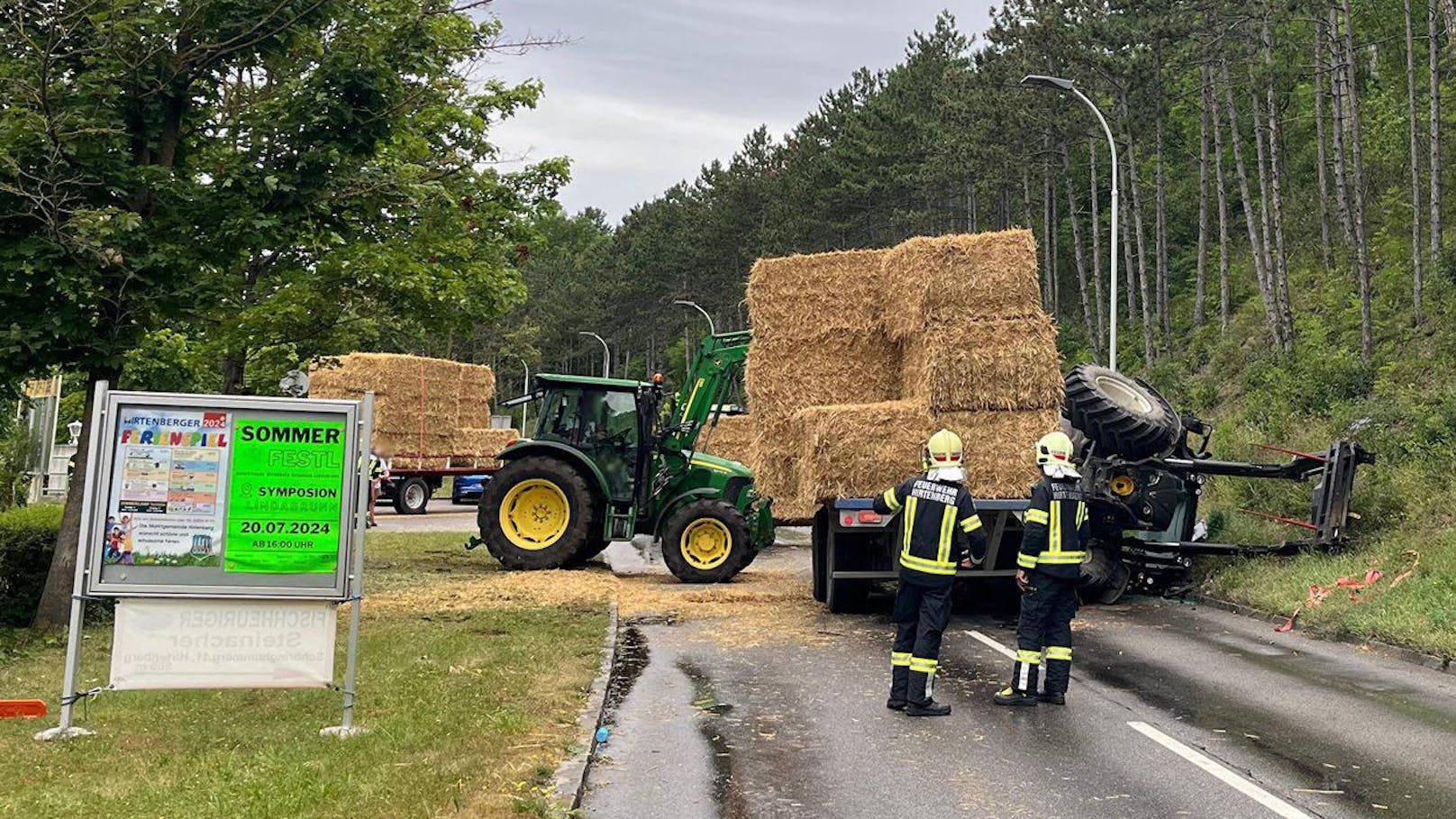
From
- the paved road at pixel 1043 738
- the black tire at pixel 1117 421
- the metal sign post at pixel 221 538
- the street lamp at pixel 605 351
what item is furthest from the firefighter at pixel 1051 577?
the street lamp at pixel 605 351

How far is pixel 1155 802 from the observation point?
579cm

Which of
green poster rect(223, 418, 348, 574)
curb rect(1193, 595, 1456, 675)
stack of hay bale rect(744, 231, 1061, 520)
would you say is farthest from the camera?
stack of hay bale rect(744, 231, 1061, 520)

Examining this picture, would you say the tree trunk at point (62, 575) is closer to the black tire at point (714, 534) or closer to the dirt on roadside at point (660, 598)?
the dirt on roadside at point (660, 598)

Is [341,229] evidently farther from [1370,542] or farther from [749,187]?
[749,187]

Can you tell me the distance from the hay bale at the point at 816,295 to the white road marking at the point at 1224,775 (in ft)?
22.2

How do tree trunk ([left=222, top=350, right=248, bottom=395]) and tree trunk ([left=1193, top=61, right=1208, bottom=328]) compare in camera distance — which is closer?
tree trunk ([left=222, top=350, right=248, bottom=395])

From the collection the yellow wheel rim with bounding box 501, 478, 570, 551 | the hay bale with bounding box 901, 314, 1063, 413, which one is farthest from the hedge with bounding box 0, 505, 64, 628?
the hay bale with bounding box 901, 314, 1063, 413

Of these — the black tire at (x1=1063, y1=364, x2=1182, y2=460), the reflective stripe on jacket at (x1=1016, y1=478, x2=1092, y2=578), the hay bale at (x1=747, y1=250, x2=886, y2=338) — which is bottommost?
the reflective stripe on jacket at (x1=1016, y1=478, x2=1092, y2=578)

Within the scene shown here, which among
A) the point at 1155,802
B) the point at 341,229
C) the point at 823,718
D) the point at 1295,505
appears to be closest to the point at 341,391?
the point at 341,229

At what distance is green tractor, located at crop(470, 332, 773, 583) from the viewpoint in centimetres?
1578

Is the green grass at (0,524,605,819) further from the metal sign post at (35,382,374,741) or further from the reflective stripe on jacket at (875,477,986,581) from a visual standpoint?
the reflective stripe on jacket at (875,477,986,581)

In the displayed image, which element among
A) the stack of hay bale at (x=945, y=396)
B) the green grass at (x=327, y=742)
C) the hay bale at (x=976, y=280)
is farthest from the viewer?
the hay bale at (x=976, y=280)

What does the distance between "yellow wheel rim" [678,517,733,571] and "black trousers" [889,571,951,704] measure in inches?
287

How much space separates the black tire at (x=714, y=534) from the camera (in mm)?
15203
